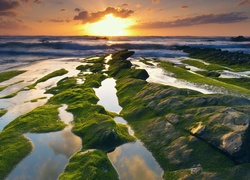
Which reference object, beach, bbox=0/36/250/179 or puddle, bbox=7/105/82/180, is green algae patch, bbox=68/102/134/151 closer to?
beach, bbox=0/36/250/179

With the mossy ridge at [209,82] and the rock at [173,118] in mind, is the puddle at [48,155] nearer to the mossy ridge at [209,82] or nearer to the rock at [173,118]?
the rock at [173,118]

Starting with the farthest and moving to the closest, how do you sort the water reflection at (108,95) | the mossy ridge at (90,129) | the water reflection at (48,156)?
the water reflection at (108,95) < the mossy ridge at (90,129) < the water reflection at (48,156)

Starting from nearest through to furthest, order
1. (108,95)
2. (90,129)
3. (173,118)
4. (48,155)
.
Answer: (48,155), (90,129), (173,118), (108,95)

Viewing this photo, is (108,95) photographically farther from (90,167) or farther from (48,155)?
(90,167)

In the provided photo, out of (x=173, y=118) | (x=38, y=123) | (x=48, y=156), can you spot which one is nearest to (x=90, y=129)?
(x=48, y=156)

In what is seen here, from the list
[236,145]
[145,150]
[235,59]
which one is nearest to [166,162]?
[145,150]

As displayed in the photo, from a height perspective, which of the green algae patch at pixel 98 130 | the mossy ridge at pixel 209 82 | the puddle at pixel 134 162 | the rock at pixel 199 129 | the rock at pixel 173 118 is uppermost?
the rock at pixel 199 129

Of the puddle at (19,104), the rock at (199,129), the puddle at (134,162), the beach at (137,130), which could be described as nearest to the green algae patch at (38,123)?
the beach at (137,130)
